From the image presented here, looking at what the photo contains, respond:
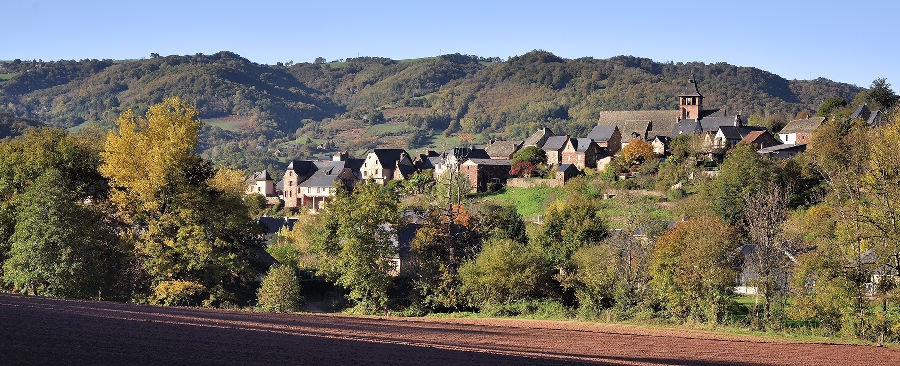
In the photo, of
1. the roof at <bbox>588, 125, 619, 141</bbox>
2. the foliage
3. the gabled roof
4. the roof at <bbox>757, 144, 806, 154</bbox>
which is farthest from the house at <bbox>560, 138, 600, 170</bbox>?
the foliage

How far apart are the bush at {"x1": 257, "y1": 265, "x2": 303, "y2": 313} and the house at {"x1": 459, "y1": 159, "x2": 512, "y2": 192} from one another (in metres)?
34.4

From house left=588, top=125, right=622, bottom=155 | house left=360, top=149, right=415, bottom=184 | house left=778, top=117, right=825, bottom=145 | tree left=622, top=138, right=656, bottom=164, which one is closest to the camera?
tree left=622, top=138, right=656, bottom=164

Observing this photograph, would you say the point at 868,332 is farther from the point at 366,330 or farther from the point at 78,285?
the point at 78,285

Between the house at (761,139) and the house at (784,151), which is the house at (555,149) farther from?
the house at (784,151)

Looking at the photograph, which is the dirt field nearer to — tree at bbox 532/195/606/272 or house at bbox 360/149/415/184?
tree at bbox 532/195/606/272

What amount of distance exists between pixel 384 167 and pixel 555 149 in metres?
21.6

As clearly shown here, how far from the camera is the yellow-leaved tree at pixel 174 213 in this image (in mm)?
45781

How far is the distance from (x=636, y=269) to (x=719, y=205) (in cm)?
1308

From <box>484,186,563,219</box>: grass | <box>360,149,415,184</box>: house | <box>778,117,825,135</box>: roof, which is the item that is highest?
<box>778,117,825,135</box>: roof

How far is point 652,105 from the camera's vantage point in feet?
626

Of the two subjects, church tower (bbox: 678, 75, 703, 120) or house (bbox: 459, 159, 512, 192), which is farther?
church tower (bbox: 678, 75, 703, 120)

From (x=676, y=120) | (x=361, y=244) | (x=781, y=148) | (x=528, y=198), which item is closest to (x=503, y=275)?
(x=361, y=244)

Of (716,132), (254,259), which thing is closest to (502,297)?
(254,259)

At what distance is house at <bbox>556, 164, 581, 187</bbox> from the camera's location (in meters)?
79.5
